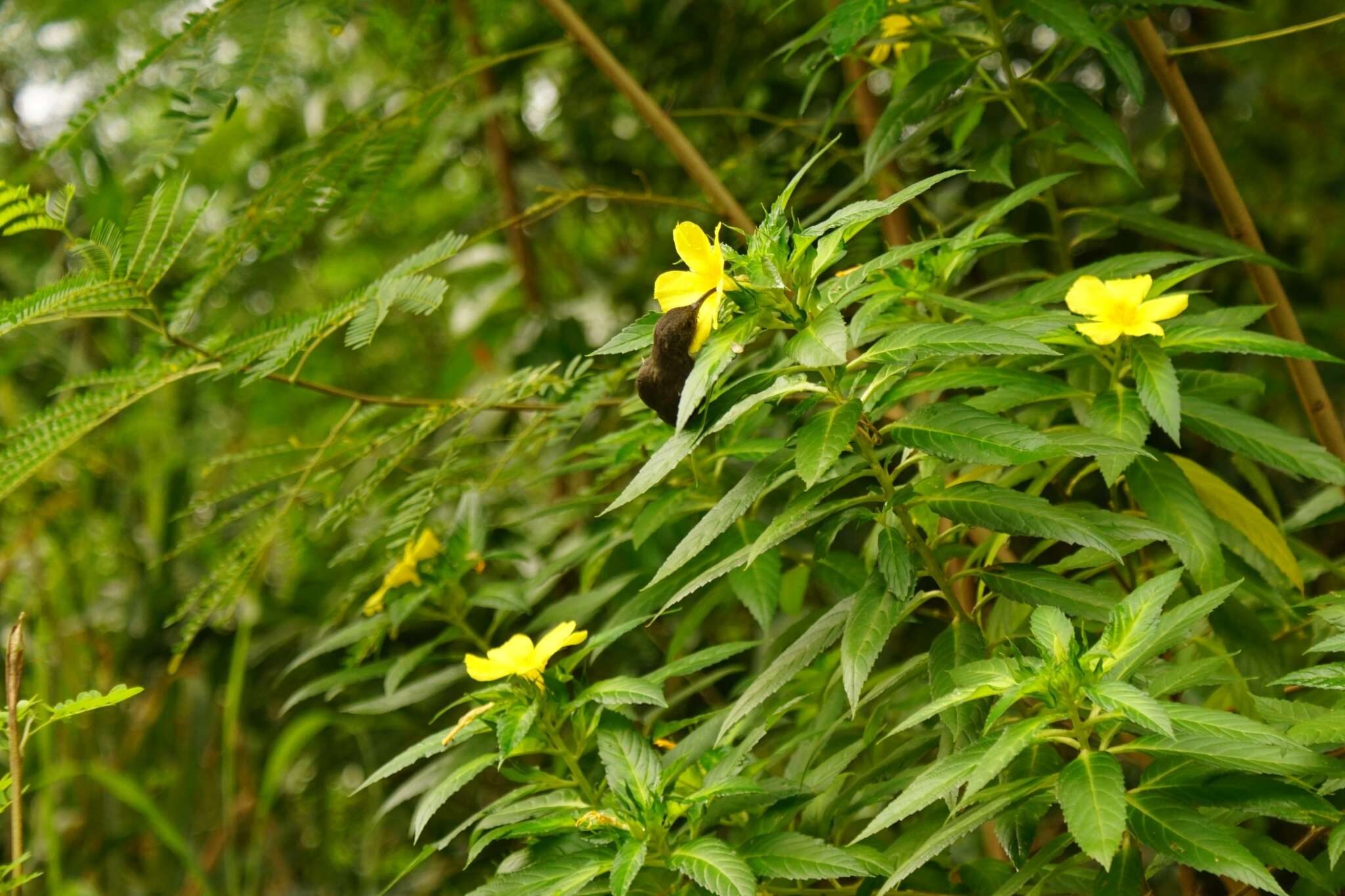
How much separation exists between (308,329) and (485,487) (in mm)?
244

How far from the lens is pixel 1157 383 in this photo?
0.76 m

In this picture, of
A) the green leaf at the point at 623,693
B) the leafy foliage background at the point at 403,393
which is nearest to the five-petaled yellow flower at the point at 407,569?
the leafy foliage background at the point at 403,393

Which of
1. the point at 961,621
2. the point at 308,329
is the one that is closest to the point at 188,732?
the point at 308,329

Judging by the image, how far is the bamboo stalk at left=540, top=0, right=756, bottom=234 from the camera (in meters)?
1.26

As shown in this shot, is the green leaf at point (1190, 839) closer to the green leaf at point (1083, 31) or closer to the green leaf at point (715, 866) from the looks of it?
the green leaf at point (715, 866)

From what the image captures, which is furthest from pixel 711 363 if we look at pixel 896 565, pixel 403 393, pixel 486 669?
pixel 403 393

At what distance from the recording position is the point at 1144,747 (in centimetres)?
61

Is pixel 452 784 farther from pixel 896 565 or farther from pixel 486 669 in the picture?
pixel 896 565

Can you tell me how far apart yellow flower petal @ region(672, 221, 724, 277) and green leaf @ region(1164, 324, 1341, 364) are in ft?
1.12

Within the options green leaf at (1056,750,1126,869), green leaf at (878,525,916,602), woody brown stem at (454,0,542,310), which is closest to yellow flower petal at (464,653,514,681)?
green leaf at (878,525,916,602)

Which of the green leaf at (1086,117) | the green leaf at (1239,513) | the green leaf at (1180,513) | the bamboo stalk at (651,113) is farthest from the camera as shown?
the bamboo stalk at (651,113)

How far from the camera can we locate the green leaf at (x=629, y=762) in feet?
2.46

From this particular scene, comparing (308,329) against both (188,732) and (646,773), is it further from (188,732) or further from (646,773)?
(188,732)

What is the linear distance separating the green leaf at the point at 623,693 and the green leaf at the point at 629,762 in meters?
0.03
